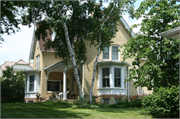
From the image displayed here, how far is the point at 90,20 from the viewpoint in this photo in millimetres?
16406

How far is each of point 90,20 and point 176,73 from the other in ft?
27.9

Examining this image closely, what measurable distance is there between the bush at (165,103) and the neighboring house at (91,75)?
1038 cm

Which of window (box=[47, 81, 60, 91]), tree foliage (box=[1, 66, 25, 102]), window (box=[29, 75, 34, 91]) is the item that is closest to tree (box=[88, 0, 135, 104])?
window (box=[47, 81, 60, 91])

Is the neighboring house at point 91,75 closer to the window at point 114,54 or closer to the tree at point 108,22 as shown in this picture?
the window at point 114,54

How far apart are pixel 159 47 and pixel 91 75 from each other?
Result: 38.0 feet

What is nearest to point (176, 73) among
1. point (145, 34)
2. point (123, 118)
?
point (145, 34)

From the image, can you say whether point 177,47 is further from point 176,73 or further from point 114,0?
point 114,0

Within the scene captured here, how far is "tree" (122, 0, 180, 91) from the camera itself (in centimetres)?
1029

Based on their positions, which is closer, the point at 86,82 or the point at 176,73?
the point at 176,73

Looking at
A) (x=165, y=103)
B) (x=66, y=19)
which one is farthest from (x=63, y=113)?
(x=66, y=19)

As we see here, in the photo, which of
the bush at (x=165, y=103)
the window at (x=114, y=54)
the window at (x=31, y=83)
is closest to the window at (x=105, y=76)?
the window at (x=114, y=54)

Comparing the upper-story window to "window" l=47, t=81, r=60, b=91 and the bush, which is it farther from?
the bush

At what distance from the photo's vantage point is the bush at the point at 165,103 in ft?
30.7

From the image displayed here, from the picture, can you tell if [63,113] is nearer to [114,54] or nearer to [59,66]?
[59,66]
